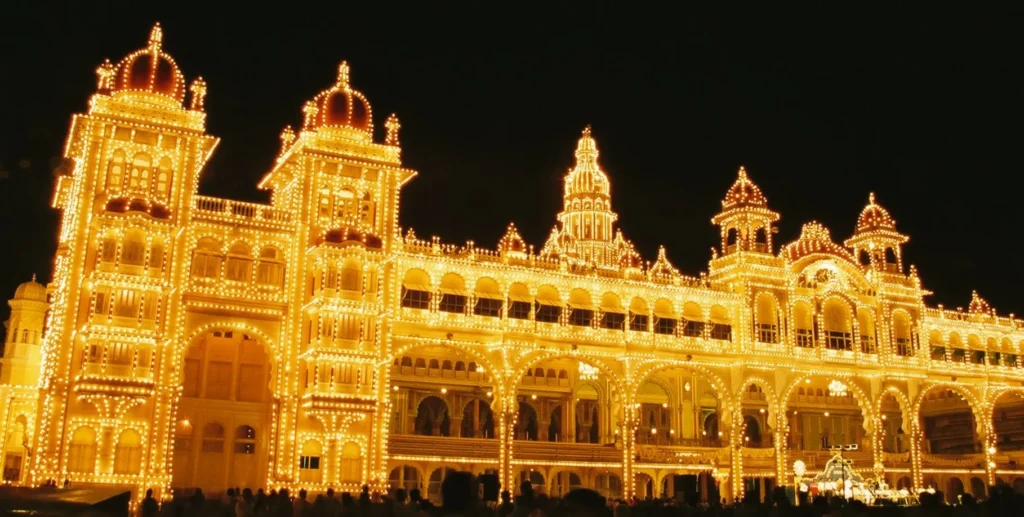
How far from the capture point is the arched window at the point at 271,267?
39.7 meters

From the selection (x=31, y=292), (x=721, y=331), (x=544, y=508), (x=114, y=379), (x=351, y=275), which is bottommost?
(x=544, y=508)

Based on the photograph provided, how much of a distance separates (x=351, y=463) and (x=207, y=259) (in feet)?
32.6

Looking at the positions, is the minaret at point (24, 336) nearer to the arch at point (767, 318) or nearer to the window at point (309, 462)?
the window at point (309, 462)

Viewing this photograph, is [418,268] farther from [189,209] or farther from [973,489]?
[973,489]

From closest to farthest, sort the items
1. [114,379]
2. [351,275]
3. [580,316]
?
[114,379] → [351,275] → [580,316]

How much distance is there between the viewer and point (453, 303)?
144 feet

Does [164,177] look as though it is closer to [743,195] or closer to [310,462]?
[310,462]

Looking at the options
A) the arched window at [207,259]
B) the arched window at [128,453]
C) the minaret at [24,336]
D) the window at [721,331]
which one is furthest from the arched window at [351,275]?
the window at [721,331]

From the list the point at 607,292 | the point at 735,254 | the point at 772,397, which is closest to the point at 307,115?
the point at 607,292

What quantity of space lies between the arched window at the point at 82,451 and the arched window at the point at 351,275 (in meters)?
10.8

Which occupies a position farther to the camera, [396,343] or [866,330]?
[866,330]

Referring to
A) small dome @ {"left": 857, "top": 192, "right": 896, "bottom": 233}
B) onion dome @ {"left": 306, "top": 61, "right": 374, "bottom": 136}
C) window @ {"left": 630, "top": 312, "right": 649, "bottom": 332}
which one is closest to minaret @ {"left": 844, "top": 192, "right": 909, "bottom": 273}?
small dome @ {"left": 857, "top": 192, "right": 896, "bottom": 233}

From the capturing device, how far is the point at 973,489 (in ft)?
189

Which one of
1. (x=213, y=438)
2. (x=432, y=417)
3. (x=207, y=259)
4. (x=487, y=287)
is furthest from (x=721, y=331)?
(x=207, y=259)
